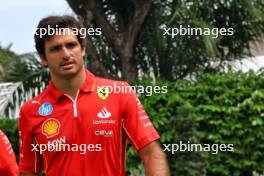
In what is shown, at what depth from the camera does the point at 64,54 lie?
3.36m

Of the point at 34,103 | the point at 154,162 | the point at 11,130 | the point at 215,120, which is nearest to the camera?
the point at 154,162

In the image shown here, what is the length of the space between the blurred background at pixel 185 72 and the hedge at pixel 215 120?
0.5 inches

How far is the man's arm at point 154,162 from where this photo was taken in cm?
319

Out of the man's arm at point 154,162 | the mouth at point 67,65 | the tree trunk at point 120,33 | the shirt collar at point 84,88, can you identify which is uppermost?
the tree trunk at point 120,33

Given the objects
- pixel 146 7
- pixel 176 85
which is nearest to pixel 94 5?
pixel 146 7

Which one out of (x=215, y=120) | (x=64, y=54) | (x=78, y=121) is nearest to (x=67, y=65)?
(x=64, y=54)

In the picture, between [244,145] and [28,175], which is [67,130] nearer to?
[28,175]

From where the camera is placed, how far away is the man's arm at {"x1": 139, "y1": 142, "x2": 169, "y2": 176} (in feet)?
10.5

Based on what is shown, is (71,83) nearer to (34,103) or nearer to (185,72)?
(34,103)

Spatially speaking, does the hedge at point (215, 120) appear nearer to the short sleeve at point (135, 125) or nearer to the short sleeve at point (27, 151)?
the short sleeve at point (27, 151)

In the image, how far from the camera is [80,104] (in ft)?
11.1

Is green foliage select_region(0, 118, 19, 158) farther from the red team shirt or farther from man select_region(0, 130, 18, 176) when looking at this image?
man select_region(0, 130, 18, 176)

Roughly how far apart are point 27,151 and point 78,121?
0.39 m

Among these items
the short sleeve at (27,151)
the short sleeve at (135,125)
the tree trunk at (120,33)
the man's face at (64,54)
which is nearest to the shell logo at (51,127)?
the short sleeve at (27,151)
